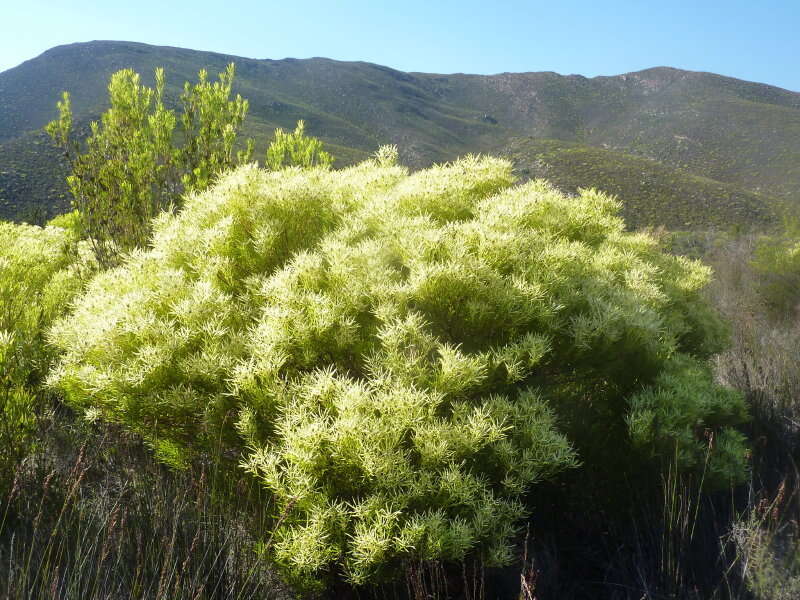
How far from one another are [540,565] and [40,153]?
166ft

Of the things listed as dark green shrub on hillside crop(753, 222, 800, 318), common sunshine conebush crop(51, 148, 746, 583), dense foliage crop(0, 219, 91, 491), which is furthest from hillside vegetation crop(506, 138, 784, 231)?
dense foliage crop(0, 219, 91, 491)

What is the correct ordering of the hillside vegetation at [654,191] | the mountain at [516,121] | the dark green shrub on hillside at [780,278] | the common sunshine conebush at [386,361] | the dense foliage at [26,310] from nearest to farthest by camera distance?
the common sunshine conebush at [386,361] → the dense foliage at [26,310] → the dark green shrub on hillside at [780,278] → the hillside vegetation at [654,191] → the mountain at [516,121]

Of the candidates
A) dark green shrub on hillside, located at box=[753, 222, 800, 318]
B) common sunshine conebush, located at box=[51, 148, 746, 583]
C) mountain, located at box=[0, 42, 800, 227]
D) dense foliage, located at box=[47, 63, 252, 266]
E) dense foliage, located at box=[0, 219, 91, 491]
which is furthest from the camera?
mountain, located at box=[0, 42, 800, 227]

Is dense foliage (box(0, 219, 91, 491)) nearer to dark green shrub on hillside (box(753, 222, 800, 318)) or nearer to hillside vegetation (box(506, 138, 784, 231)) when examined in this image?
dark green shrub on hillside (box(753, 222, 800, 318))

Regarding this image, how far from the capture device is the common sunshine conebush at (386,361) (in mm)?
3035

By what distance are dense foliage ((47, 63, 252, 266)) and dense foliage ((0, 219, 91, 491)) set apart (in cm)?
61

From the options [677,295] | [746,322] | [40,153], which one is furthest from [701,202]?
[40,153]

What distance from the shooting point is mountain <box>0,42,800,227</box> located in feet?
148

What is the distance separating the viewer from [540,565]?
12.6 ft

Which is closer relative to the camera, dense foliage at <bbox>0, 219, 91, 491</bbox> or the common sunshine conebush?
the common sunshine conebush

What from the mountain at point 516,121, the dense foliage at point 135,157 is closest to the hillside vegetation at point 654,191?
the mountain at point 516,121

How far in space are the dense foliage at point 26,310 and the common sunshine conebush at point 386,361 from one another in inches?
13.6

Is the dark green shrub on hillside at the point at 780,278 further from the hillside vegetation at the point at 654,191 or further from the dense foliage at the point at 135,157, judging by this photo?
the hillside vegetation at the point at 654,191

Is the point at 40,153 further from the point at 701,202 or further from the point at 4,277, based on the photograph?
the point at 701,202
